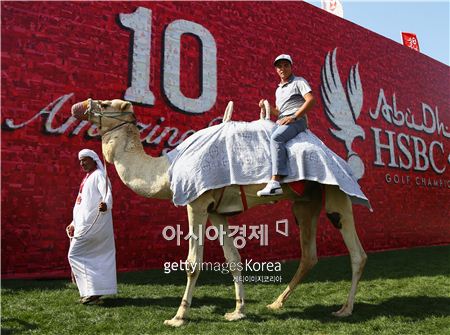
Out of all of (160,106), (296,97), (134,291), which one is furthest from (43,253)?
(296,97)

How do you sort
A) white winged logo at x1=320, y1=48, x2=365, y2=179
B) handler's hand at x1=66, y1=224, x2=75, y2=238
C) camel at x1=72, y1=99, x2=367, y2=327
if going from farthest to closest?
white winged logo at x1=320, y1=48, x2=365, y2=179 < handler's hand at x1=66, y1=224, x2=75, y2=238 < camel at x1=72, y1=99, x2=367, y2=327

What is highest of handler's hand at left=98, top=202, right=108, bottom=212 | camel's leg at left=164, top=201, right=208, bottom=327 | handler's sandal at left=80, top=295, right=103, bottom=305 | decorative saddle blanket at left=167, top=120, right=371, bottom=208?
decorative saddle blanket at left=167, top=120, right=371, bottom=208

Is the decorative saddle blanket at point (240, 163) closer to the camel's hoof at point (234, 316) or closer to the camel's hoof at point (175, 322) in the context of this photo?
the camel's hoof at point (175, 322)

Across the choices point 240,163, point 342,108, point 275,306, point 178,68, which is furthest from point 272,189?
point 342,108

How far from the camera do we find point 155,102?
878cm

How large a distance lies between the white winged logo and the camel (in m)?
7.05

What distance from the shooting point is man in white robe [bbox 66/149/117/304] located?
536 cm

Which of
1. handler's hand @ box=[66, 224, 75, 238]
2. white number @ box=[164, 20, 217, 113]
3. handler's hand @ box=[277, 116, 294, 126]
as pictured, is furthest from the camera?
white number @ box=[164, 20, 217, 113]

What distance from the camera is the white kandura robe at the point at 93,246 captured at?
5.38 m

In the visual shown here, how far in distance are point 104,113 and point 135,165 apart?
0.70 meters

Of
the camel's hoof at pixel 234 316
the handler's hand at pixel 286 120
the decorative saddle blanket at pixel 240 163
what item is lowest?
the camel's hoof at pixel 234 316

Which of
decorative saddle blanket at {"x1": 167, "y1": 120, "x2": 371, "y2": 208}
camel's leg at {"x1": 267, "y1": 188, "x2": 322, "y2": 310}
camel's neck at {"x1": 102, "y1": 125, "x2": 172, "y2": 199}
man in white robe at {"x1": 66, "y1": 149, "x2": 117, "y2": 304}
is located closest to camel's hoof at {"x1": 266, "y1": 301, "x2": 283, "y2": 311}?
camel's leg at {"x1": 267, "y1": 188, "x2": 322, "y2": 310}

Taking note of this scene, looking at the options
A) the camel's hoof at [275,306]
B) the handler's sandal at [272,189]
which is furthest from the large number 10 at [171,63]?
the camel's hoof at [275,306]

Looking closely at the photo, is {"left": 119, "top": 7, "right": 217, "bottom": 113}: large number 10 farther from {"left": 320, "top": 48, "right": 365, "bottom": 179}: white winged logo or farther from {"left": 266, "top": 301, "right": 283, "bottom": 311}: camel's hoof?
{"left": 266, "top": 301, "right": 283, "bottom": 311}: camel's hoof
